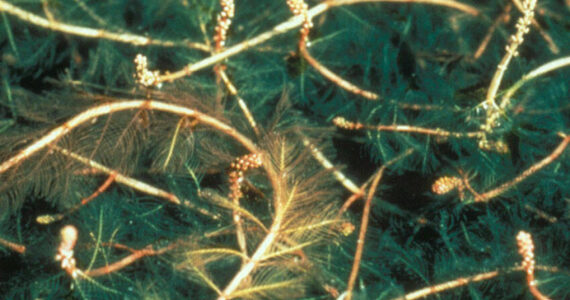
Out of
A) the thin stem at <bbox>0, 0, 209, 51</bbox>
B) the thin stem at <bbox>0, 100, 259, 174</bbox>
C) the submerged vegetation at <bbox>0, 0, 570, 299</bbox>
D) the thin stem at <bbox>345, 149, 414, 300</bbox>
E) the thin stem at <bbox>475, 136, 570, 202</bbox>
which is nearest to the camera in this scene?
the thin stem at <bbox>0, 100, 259, 174</bbox>

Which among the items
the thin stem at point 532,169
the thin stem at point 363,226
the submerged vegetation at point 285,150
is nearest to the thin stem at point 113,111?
the submerged vegetation at point 285,150

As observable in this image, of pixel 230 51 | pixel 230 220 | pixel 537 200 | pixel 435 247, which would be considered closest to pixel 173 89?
pixel 230 51

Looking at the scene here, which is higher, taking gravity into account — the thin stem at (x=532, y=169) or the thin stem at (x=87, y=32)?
the thin stem at (x=87, y=32)

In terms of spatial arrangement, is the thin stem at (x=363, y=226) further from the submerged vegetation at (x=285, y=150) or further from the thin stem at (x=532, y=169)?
the thin stem at (x=532, y=169)

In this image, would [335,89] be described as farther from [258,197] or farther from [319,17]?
[258,197]

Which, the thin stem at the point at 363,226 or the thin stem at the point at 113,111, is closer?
the thin stem at the point at 113,111

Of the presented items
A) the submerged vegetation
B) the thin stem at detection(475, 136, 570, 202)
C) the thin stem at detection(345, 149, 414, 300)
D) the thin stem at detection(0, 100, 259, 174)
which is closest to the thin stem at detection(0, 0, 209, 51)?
the submerged vegetation

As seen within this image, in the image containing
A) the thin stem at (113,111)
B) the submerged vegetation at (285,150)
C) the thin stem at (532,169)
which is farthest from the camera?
the thin stem at (532,169)

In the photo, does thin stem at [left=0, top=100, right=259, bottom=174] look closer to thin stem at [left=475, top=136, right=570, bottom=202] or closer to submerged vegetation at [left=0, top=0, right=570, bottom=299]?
submerged vegetation at [left=0, top=0, right=570, bottom=299]
